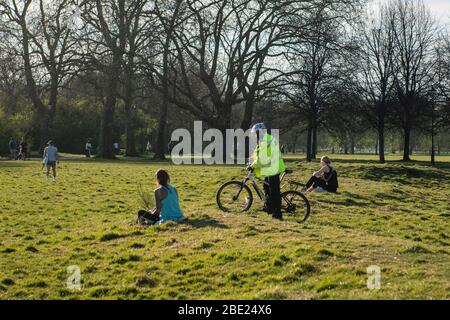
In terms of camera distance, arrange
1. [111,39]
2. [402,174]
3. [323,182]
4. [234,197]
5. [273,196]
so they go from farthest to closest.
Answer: [111,39] → [402,174] → [323,182] → [234,197] → [273,196]

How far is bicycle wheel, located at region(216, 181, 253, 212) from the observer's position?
44.4 ft

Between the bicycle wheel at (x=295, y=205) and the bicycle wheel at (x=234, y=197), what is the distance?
2.98 feet

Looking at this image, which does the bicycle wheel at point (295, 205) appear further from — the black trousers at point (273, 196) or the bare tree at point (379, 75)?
the bare tree at point (379, 75)

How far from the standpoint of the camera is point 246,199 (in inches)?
538

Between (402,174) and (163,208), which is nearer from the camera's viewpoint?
(163,208)

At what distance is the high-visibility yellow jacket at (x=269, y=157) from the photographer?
1212cm

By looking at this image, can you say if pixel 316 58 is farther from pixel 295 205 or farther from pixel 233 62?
pixel 295 205

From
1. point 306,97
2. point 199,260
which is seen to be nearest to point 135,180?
point 199,260

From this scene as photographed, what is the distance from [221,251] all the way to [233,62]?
1279 inches

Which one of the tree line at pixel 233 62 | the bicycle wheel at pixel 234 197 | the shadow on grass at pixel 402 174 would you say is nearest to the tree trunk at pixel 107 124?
the tree line at pixel 233 62

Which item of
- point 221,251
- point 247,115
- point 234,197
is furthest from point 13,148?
point 221,251

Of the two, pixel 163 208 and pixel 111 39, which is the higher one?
pixel 111 39

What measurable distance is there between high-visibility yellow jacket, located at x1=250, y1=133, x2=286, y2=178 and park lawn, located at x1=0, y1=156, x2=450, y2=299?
3.58 ft

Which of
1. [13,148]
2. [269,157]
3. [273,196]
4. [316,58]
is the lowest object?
[273,196]
